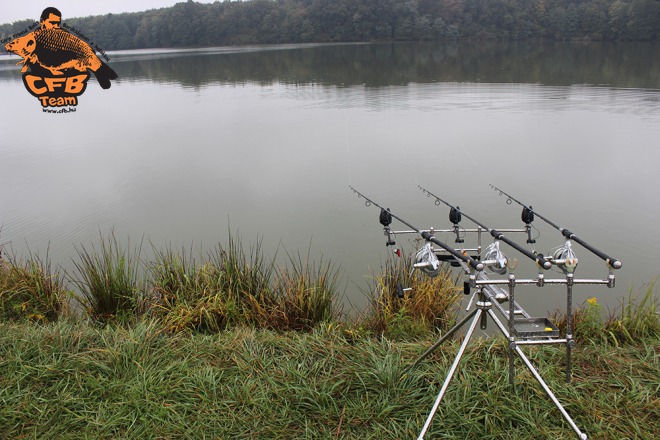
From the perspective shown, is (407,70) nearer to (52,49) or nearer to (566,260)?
(52,49)

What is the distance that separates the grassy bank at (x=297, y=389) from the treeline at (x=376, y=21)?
142 ft

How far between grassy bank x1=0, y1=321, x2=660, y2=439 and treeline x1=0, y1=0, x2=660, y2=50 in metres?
43.3

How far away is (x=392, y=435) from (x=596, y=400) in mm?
989

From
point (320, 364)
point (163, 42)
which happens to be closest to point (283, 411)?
point (320, 364)

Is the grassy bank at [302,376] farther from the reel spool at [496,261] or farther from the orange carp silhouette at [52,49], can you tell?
the orange carp silhouette at [52,49]

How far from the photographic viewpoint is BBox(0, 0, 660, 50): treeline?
142 feet

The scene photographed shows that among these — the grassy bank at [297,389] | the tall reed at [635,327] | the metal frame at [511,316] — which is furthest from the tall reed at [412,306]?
the metal frame at [511,316]

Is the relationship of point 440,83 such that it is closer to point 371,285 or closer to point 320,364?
point 371,285

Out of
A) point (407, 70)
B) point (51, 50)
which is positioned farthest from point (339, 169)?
point (407, 70)

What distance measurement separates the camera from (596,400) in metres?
2.46

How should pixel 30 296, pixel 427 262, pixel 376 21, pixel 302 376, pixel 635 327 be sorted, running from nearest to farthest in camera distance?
pixel 427 262 < pixel 302 376 < pixel 635 327 < pixel 30 296 < pixel 376 21

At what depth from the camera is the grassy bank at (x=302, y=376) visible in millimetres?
2432

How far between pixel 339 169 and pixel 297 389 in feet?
21.3

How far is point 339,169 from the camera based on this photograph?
8898mm
